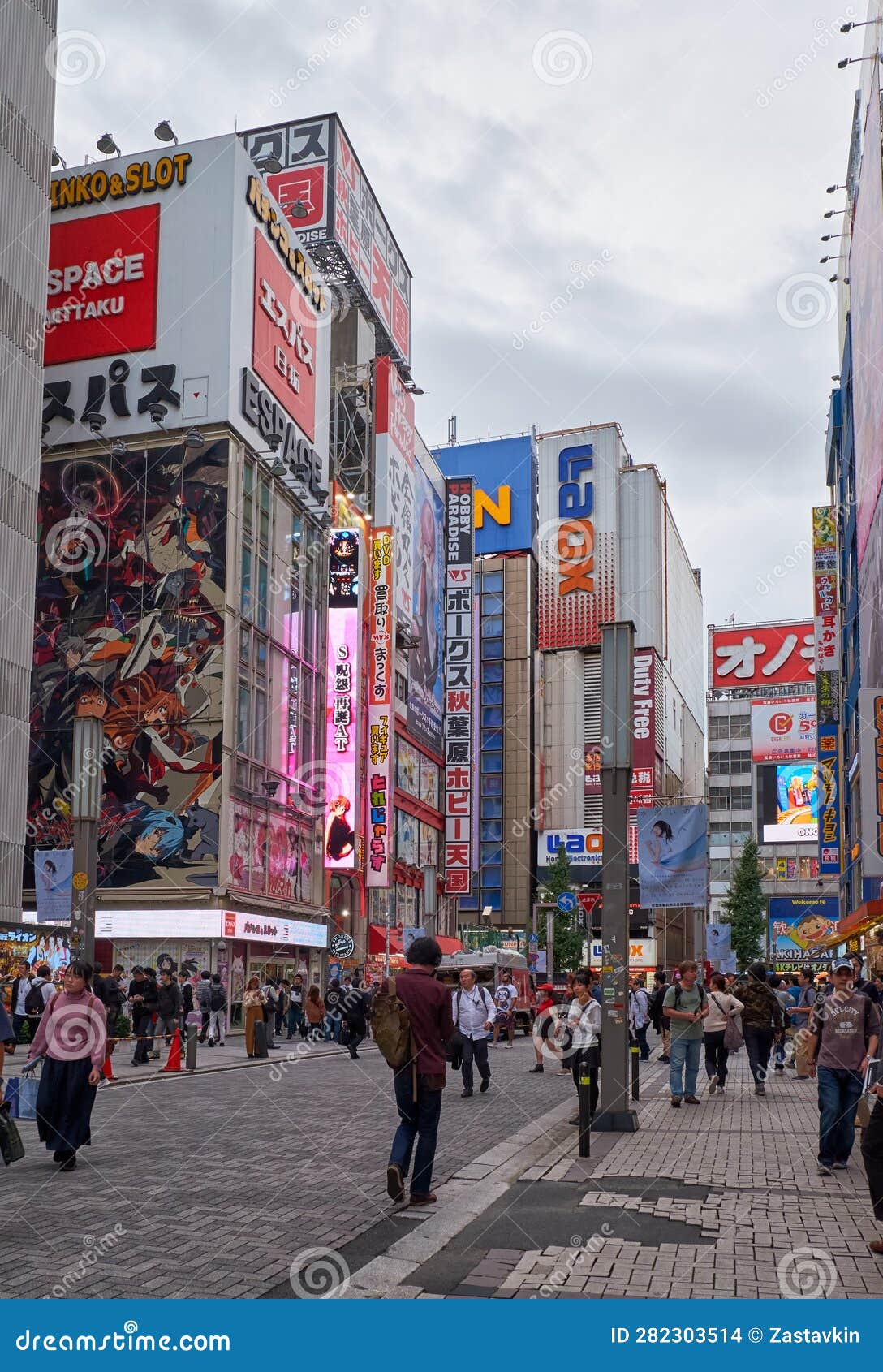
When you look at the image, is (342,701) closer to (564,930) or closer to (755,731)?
(564,930)

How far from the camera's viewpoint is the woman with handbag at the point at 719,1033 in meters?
18.6

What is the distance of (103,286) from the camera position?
46.4 meters

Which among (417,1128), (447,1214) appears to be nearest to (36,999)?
(417,1128)

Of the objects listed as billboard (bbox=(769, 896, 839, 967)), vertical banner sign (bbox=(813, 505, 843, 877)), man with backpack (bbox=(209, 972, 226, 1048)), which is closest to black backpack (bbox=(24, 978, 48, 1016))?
man with backpack (bbox=(209, 972, 226, 1048))

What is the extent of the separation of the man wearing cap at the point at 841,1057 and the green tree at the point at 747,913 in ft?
233

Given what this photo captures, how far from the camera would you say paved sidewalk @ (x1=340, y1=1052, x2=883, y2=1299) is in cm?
674

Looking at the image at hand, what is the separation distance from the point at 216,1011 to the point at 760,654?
A: 109m

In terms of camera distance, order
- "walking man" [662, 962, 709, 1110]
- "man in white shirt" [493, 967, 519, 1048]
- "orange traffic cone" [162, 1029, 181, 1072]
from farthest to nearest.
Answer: "man in white shirt" [493, 967, 519, 1048]
"orange traffic cone" [162, 1029, 181, 1072]
"walking man" [662, 962, 709, 1110]

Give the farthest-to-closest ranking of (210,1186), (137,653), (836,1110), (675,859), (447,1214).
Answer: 1. (137,653)
2. (675,859)
3. (836,1110)
4. (210,1186)
5. (447,1214)

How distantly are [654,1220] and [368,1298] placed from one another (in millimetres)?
2792

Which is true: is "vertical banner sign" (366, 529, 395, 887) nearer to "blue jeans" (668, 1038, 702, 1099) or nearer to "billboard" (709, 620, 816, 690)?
"blue jeans" (668, 1038, 702, 1099)

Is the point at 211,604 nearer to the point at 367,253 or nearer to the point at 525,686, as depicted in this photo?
the point at 367,253

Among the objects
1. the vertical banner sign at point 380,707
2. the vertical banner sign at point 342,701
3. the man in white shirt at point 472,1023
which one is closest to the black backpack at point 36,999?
the man in white shirt at point 472,1023

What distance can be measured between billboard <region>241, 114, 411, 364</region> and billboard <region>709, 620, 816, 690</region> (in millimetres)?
72856
